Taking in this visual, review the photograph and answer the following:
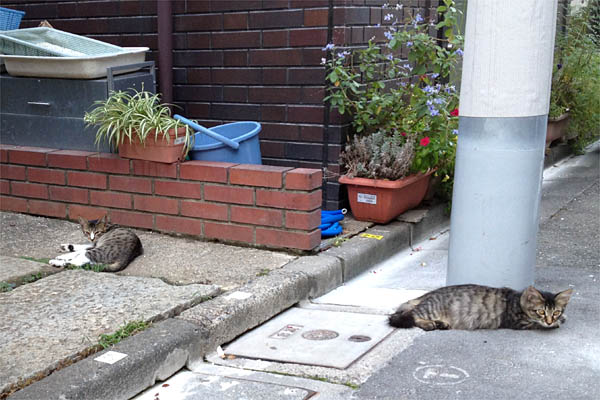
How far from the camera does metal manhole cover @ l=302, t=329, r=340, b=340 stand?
3570 millimetres

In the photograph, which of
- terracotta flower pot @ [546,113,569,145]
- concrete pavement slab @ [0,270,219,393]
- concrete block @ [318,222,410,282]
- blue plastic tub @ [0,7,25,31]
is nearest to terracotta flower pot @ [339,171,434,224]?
concrete block @ [318,222,410,282]

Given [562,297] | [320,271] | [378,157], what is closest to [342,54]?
[378,157]

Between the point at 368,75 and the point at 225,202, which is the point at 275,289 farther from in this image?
the point at 368,75

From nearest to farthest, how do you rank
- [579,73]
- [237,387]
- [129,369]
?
1. [129,369]
2. [237,387]
3. [579,73]

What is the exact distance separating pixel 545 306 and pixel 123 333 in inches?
81.0

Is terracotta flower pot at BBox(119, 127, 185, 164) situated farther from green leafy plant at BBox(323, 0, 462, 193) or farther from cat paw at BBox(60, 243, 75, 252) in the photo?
green leafy plant at BBox(323, 0, 462, 193)

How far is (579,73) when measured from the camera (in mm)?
7836

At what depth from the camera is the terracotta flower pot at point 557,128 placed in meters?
→ 7.61

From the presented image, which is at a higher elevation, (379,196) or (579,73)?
(579,73)

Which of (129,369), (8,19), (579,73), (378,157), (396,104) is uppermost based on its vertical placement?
(8,19)

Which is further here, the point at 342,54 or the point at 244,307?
the point at 342,54

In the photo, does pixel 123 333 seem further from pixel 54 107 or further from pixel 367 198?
pixel 54 107

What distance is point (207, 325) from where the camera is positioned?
3.41 meters

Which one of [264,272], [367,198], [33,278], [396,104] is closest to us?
[33,278]
